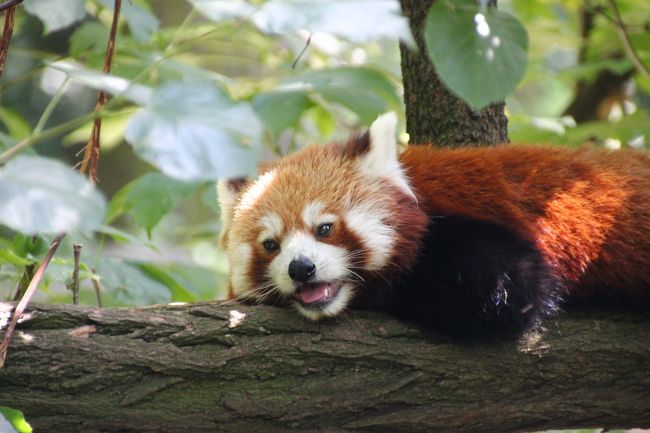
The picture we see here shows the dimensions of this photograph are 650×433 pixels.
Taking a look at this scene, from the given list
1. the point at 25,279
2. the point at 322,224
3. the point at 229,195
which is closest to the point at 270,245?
the point at 322,224

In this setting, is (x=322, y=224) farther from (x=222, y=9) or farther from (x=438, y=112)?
(x=222, y=9)

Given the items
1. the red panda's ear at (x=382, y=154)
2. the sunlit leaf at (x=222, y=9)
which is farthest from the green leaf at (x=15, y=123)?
the sunlit leaf at (x=222, y=9)

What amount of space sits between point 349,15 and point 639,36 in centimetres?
293

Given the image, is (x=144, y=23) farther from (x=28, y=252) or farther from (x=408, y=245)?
(x=408, y=245)

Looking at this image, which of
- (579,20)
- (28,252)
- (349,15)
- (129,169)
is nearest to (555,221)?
(349,15)

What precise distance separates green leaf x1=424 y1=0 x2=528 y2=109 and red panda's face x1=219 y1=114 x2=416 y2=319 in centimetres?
82

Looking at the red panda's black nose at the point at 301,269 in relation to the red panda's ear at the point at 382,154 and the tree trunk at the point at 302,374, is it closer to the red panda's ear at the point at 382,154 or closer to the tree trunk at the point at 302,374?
the tree trunk at the point at 302,374

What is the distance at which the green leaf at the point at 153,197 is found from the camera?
10.8 feet

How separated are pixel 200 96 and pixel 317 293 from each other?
1.33 meters

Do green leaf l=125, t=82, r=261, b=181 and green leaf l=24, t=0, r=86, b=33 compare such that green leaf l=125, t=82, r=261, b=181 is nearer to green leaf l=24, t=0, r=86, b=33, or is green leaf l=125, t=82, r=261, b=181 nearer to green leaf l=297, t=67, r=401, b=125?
green leaf l=24, t=0, r=86, b=33

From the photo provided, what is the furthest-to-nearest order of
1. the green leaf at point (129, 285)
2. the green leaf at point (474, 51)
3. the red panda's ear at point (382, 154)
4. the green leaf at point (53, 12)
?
1. the green leaf at point (129, 285)
2. the red panda's ear at point (382, 154)
3. the green leaf at point (53, 12)
4. the green leaf at point (474, 51)

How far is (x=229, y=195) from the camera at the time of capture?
3.24 m

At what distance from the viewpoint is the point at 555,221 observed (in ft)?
9.77

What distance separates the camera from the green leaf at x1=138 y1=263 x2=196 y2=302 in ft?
11.1
